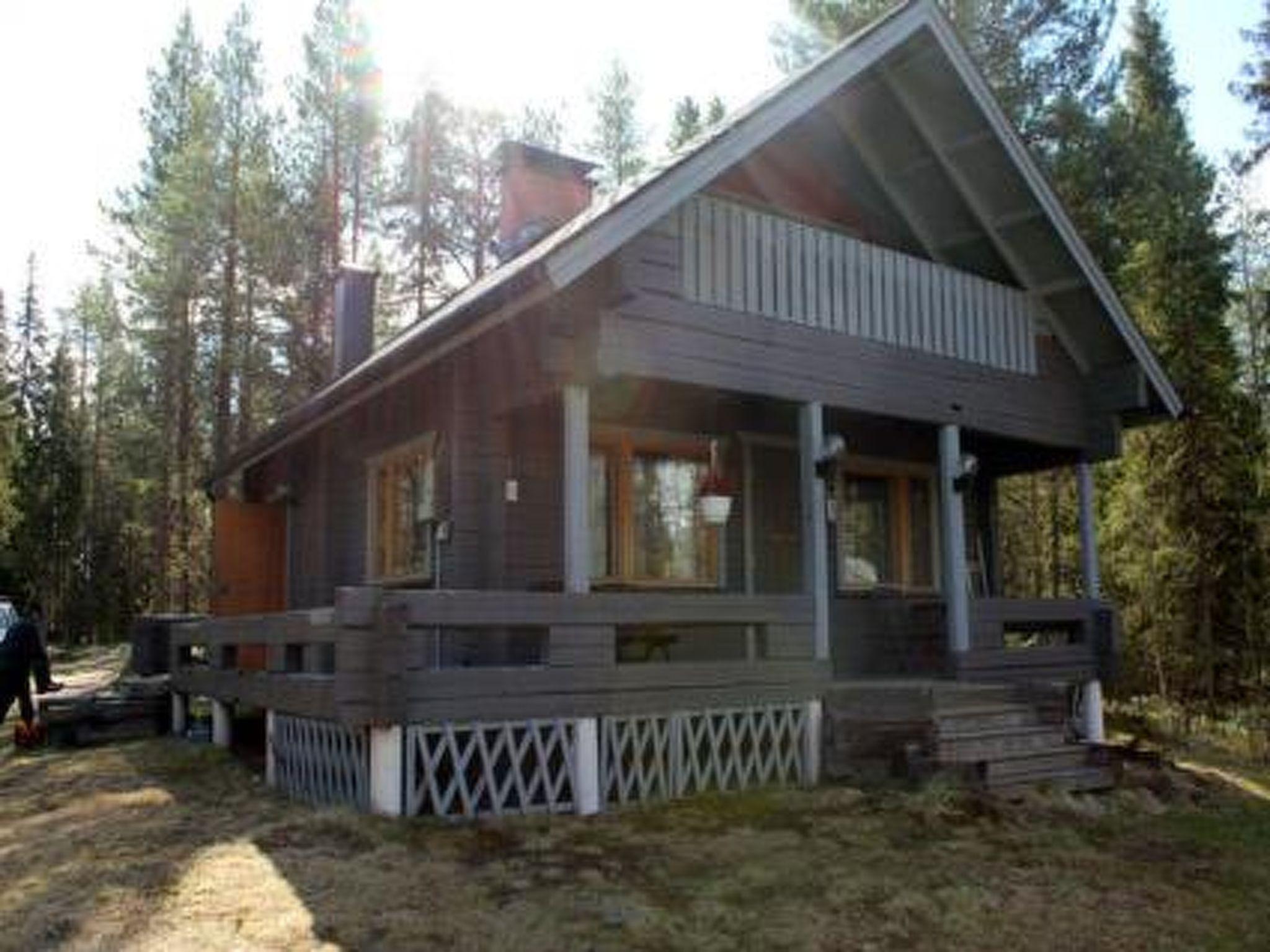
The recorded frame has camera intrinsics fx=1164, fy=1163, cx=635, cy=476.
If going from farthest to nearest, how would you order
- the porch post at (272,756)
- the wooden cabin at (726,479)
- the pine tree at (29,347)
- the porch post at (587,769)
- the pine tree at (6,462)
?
the pine tree at (29,347)
the pine tree at (6,462)
the porch post at (272,756)
the wooden cabin at (726,479)
the porch post at (587,769)

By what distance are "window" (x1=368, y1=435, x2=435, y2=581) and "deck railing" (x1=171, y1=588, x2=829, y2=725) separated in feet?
4.71

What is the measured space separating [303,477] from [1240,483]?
13.8 m

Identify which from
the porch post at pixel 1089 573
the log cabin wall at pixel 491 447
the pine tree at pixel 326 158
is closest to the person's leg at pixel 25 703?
the log cabin wall at pixel 491 447

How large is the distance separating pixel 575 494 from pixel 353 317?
916cm

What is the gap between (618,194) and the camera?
8.13 m

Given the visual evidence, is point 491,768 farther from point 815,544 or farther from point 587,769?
point 815,544

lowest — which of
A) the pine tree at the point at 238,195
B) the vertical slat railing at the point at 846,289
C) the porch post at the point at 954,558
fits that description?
the porch post at the point at 954,558

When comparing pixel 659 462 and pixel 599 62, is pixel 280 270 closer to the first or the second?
pixel 599 62

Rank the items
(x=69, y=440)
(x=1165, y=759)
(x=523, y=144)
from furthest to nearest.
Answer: (x=69, y=440) < (x=523, y=144) < (x=1165, y=759)

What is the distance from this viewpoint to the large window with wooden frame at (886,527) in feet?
40.6

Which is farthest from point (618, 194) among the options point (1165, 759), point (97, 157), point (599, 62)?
point (97, 157)

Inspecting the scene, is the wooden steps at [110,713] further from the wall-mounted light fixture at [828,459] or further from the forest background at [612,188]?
the forest background at [612,188]

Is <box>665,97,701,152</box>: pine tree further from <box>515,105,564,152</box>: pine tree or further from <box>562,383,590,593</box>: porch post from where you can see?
<box>562,383,590,593</box>: porch post

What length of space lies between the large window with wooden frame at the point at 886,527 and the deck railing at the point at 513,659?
10.6ft
